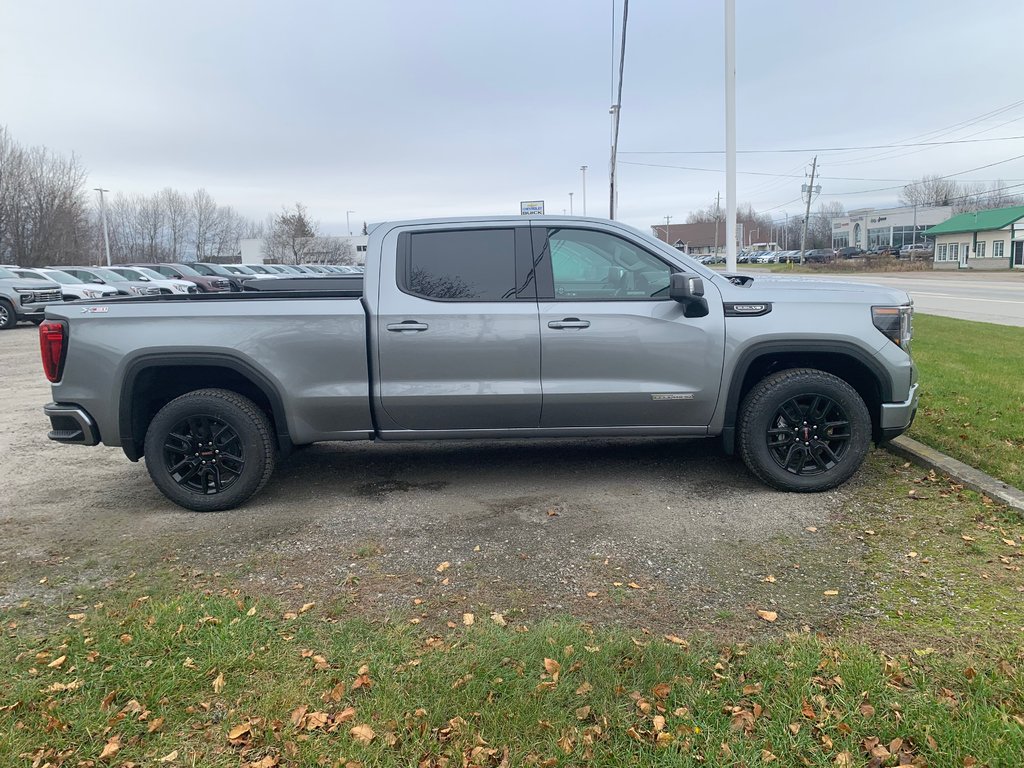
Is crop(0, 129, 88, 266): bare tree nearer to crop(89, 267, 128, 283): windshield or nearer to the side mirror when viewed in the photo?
crop(89, 267, 128, 283): windshield

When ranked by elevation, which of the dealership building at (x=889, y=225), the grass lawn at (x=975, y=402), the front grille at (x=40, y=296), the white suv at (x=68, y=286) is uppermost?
the dealership building at (x=889, y=225)

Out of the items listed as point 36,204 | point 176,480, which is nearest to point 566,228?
point 176,480

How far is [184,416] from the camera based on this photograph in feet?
16.1

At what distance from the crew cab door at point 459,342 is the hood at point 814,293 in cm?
145

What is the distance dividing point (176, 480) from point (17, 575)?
1.11 metres

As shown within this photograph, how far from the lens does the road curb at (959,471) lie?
4.68 m

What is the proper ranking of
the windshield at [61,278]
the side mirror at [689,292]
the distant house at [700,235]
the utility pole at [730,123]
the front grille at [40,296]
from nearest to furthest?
the side mirror at [689,292], the utility pole at [730,123], the front grille at [40,296], the windshield at [61,278], the distant house at [700,235]

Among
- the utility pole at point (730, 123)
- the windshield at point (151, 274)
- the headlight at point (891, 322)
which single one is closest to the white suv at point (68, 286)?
the windshield at point (151, 274)

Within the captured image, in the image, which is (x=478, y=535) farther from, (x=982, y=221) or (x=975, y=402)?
(x=982, y=221)

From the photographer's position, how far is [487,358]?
491 centimetres

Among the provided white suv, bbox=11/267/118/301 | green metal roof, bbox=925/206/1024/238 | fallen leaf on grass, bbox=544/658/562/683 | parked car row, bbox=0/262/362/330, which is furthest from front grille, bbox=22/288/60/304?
green metal roof, bbox=925/206/1024/238

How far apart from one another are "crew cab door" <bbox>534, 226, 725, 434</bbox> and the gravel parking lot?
2.18ft

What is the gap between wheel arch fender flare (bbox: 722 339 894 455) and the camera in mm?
4961

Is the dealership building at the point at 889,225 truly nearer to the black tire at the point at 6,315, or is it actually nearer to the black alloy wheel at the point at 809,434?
the black tire at the point at 6,315
